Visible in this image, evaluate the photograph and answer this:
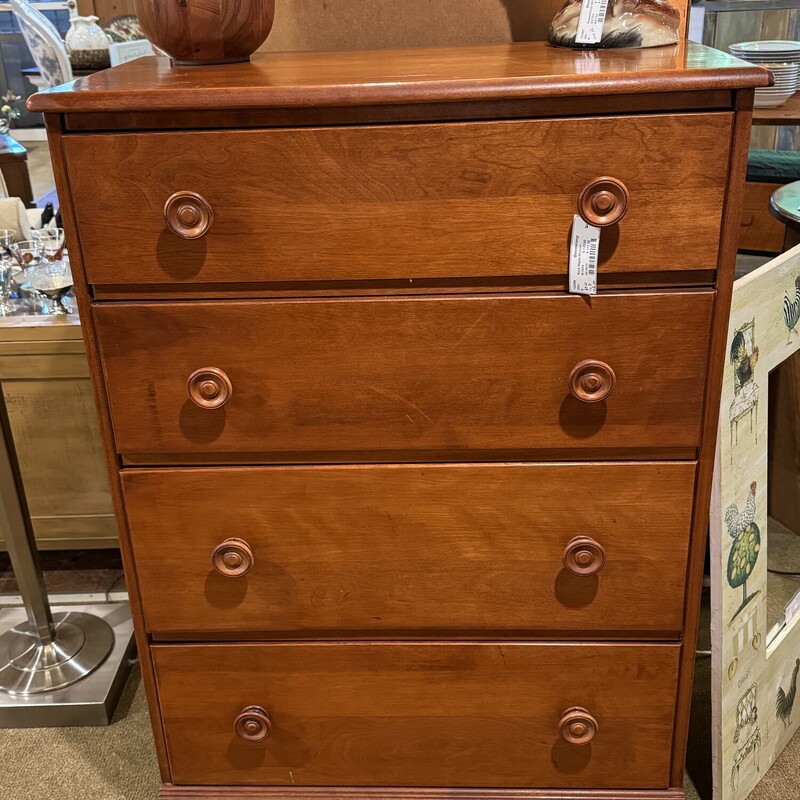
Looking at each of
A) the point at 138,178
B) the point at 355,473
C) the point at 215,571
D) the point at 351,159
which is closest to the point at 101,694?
the point at 215,571

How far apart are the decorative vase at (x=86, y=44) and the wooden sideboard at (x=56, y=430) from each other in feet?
5.95

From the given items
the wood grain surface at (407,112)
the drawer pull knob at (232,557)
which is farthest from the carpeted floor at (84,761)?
the wood grain surface at (407,112)

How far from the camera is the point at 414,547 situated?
3.70 feet

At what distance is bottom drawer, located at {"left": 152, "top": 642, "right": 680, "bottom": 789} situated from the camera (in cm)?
119

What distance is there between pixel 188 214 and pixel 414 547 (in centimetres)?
51

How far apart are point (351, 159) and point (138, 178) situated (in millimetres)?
238

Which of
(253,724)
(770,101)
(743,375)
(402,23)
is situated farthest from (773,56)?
(253,724)

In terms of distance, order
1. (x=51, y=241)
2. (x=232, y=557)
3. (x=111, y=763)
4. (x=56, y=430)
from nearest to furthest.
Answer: (x=232, y=557)
(x=111, y=763)
(x=56, y=430)
(x=51, y=241)

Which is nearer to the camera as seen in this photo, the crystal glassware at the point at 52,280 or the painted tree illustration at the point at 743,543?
the painted tree illustration at the point at 743,543

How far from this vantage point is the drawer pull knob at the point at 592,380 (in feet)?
3.31

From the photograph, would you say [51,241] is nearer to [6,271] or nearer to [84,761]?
[6,271]

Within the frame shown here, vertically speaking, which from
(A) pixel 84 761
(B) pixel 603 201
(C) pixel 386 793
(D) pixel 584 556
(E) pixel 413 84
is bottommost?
(A) pixel 84 761

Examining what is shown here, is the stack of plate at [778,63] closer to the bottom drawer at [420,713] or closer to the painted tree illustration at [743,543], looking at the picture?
the painted tree illustration at [743,543]

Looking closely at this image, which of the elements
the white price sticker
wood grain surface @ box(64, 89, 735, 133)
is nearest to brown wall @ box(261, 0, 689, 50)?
the white price sticker
